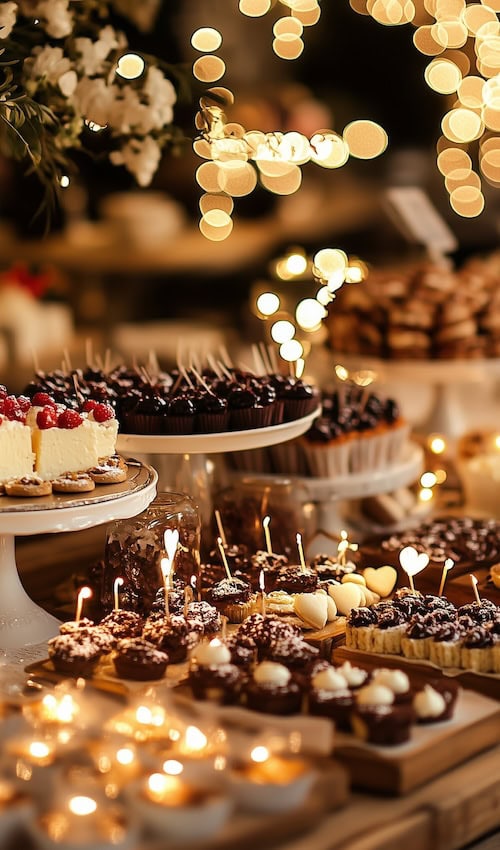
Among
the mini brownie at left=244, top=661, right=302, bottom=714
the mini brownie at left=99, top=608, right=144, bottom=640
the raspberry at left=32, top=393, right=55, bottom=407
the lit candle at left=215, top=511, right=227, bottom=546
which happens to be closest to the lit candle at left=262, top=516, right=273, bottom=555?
the lit candle at left=215, top=511, right=227, bottom=546

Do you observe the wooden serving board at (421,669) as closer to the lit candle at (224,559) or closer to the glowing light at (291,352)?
the lit candle at (224,559)

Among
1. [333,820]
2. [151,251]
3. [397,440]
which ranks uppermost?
[151,251]

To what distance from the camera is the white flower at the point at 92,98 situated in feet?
8.83

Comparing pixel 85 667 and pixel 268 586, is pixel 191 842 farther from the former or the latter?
pixel 268 586

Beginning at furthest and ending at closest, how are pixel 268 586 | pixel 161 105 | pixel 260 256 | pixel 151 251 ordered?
pixel 260 256 → pixel 151 251 → pixel 161 105 → pixel 268 586

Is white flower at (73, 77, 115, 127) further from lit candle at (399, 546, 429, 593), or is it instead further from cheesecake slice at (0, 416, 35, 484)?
lit candle at (399, 546, 429, 593)

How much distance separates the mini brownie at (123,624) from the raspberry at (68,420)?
0.37 m

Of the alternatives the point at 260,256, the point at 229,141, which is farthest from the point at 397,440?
the point at 260,256

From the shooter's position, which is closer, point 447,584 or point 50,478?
point 50,478

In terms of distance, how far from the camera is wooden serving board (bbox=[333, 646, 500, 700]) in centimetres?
211

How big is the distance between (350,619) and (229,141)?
3.66 ft

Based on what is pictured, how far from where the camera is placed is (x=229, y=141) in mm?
2703

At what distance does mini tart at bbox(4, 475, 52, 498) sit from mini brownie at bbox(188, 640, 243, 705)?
41cm

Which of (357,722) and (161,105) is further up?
(161,105)
